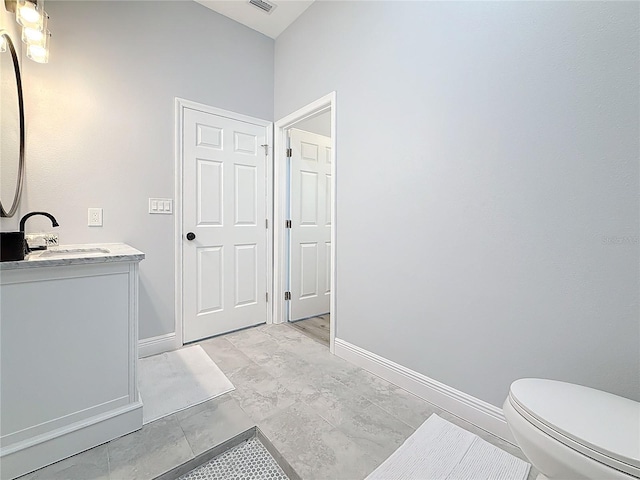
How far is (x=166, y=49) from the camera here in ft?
7.35

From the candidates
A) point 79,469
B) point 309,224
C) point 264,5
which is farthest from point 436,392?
point 264,5

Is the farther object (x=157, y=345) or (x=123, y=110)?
(x=157, y=345)

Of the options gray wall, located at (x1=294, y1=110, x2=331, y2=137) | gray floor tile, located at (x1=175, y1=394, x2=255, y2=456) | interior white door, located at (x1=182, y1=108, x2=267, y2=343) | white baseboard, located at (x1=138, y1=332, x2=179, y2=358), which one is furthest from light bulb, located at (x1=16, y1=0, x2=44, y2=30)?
gray floor tile, located at (x1=175, y1=394, x2=255, y2=456)

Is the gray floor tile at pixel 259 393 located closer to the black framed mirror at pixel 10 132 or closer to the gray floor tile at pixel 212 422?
the gray floor tile at pixel 212 422

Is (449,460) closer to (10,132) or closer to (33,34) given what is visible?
(10,132)

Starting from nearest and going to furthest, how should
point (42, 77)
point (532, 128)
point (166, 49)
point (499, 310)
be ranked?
point (532, 128)
point (499, 310)
point (42, 77)
point (166, 49)

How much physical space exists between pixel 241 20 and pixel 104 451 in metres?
3.24

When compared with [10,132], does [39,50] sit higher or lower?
higher

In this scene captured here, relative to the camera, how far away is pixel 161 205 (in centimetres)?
224

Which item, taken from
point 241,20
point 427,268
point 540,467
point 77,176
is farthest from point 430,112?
point 77,176

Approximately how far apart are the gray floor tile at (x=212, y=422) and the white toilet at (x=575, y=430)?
118cm

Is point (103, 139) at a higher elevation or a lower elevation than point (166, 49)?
lower

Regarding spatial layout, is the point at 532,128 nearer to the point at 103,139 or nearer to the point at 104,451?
the point at 104,451

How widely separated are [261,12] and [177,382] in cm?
301
